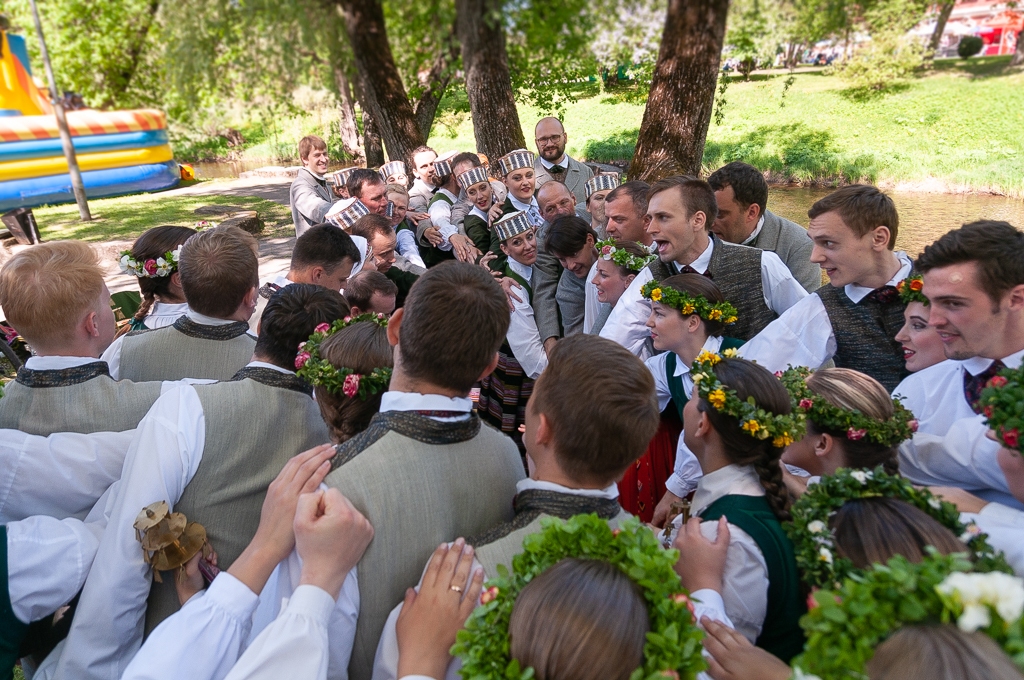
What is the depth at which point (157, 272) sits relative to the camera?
10.3 ft

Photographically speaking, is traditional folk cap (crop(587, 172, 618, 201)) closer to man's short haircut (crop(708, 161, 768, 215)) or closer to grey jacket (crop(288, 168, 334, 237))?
man's short haircut (crop(708, 161, 768, 215))

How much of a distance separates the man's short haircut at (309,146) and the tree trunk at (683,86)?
4153 millimetres

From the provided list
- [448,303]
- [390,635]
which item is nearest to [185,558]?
[390,635]

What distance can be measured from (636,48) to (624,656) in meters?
1.46

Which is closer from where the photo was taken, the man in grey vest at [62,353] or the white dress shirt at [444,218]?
the man in grey vest at [62,353]

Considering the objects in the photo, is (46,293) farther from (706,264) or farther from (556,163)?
(556,163)

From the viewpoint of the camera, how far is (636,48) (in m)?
1.63

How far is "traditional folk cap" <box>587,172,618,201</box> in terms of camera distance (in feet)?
16.7

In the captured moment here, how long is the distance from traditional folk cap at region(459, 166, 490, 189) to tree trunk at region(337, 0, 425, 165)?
12.7 feet

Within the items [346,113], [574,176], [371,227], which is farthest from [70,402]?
[574,176]

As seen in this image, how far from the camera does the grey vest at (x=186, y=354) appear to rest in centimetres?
258

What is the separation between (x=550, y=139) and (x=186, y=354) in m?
4.59

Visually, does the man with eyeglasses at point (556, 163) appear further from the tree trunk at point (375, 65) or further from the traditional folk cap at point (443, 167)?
the tree trunk at point (375, 65)

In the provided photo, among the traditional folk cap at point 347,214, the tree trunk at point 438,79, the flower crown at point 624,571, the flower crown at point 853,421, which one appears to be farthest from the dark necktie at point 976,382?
the traditional folk cap at point 347,214
